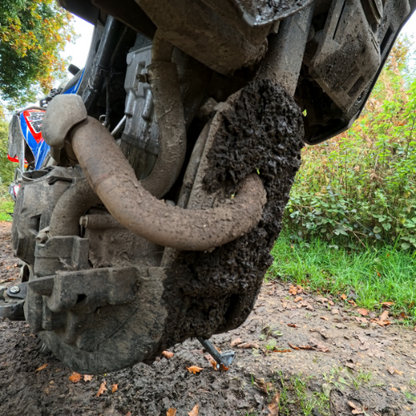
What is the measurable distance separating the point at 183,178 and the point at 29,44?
9907 mm

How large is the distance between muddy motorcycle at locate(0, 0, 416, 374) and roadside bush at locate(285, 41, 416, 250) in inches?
120

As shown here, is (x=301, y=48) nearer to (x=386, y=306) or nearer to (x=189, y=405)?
(x=189, y=405)

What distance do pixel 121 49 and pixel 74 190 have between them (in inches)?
31.6

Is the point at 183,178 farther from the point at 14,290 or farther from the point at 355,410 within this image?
the point at 355,410

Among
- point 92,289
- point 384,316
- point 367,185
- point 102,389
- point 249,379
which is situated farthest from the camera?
point 367,185

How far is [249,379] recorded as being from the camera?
1.89 m

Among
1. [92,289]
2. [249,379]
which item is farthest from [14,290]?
[249,379]

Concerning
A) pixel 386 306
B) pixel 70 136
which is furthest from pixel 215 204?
pixel 386 306

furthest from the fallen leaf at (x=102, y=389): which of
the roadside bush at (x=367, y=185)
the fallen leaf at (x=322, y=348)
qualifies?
the roadside bush at (x=367, y=185)

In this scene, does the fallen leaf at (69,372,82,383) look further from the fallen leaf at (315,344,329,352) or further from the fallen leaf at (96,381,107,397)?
the fallen leaf at (315,344,329,352)

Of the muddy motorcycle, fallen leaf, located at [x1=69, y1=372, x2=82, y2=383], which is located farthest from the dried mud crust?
fallen leaf, located at [x1=69, y1=372, x2=82, y2=383]

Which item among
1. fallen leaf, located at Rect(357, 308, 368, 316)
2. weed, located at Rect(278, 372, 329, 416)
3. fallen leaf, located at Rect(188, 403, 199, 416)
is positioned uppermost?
fallen leaf, located at Rect(357, 308, 368, 316)

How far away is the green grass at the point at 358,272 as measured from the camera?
120 inches

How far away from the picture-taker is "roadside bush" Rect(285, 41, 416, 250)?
148 inches
